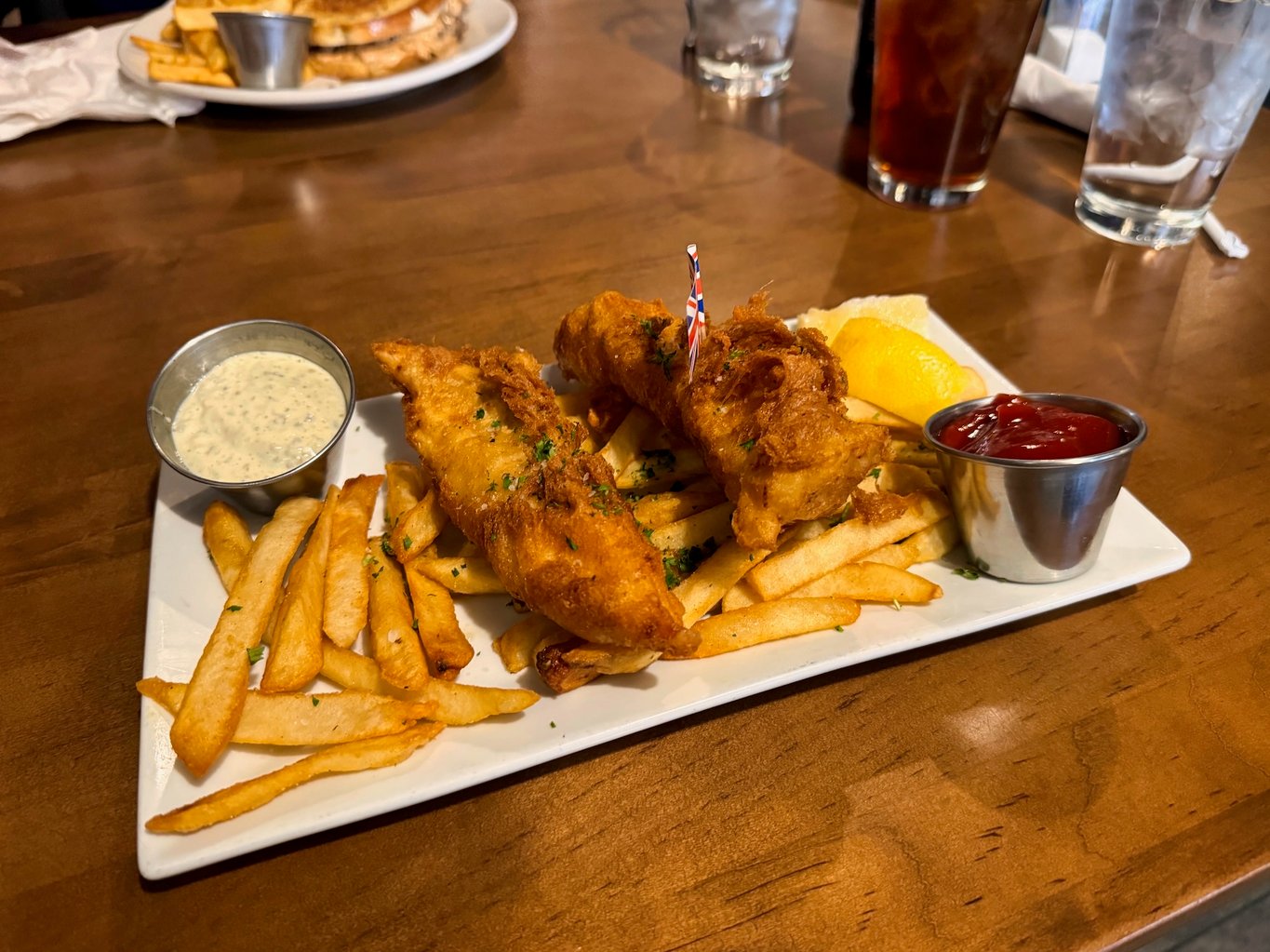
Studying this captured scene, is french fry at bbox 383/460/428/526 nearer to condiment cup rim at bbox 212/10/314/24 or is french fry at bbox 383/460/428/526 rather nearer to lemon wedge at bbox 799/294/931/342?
lemon wedge at bbox 799/294/931/342

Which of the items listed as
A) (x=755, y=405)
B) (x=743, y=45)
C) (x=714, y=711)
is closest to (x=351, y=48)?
(x=743, y=45)

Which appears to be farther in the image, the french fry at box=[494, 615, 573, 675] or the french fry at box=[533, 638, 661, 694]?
the french fry at box=[494, 615, 573, 675]

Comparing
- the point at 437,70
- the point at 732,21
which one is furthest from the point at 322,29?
the point at 732,21

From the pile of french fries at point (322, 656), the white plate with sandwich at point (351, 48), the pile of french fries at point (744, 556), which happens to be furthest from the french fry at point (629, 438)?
the white plate with sandwich at point (351, 48)

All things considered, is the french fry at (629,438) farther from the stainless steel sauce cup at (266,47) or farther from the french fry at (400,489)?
the stainless steel sauce cup at (266,47)

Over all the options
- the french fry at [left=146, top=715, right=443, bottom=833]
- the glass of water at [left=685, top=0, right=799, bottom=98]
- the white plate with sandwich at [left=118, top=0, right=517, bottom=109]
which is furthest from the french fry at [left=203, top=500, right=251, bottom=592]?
the glass of water at [left=685, top=0, right=799, bottom=98]

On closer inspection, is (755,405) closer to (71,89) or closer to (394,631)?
(394,631)
